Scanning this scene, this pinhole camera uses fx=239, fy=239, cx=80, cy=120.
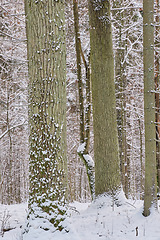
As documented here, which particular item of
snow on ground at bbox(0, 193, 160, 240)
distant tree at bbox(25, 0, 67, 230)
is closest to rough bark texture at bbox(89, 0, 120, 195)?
snow on ground at bbox(0, 193, 160, 240)

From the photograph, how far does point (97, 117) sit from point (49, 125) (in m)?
2.35

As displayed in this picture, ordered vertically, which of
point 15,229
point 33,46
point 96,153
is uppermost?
point 33,46

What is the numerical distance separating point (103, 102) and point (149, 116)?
4.98 ft

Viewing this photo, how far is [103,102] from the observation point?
5621mm

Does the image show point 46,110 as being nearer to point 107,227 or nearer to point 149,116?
point 149,116

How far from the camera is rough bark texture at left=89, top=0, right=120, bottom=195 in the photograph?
216 inches

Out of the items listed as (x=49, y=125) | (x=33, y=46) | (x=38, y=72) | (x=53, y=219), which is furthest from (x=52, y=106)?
(x=53, y=219)

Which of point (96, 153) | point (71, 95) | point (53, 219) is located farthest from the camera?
point (71, 95)

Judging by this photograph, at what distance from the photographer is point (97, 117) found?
225 inches

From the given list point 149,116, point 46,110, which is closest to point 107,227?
point 149,116

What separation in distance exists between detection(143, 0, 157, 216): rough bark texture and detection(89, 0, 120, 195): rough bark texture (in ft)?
4.12

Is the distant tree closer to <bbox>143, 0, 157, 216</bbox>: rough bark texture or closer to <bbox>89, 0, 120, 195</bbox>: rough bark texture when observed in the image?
<bbox>143, 0, 157, 216</bbox>: rough bark texture

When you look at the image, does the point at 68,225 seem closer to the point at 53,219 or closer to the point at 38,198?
the point at 53,219

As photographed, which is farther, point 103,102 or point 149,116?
point 103,102
